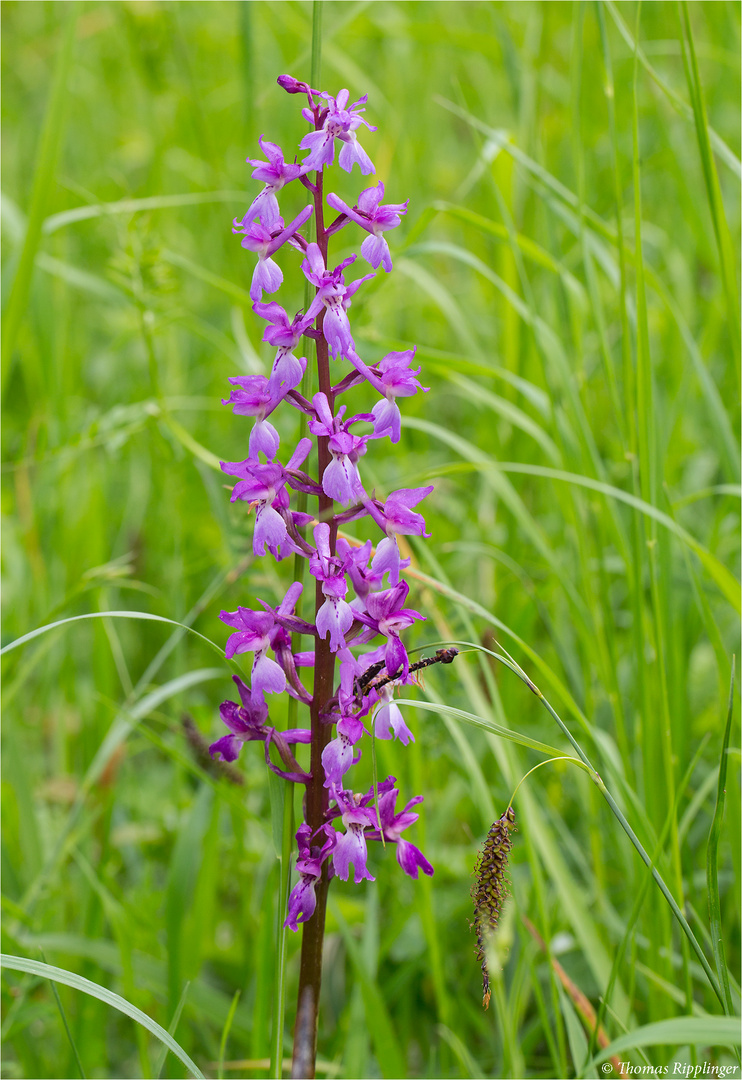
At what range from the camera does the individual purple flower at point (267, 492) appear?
128cm

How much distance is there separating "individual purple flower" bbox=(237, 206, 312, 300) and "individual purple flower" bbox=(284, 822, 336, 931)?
2.80 feet

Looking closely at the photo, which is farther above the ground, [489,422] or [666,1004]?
[489,422]

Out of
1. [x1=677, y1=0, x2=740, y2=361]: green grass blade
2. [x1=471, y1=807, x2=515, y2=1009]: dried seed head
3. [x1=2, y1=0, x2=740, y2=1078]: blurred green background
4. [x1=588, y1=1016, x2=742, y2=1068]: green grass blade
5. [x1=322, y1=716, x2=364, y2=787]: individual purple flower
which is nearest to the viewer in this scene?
[x1=588, y1=1016, x2=742, y2=1068]: green grass blade

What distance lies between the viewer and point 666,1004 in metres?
1.85

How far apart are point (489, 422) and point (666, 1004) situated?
6.42ft

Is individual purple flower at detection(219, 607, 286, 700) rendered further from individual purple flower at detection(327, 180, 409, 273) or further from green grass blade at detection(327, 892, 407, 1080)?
green grass blade at detection(327, 892, 407, 1080)

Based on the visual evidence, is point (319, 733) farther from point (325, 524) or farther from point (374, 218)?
point (374, 218)

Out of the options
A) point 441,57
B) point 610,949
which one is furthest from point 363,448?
point 441,57

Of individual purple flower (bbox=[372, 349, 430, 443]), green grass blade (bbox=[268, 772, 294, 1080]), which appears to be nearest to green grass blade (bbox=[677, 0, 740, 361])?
individual purple flower (bbox=[372, 349, 430, 443])

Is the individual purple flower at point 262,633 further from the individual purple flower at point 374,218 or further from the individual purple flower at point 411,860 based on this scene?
the individual purple flower at point 374,218

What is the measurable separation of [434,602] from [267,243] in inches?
43.4

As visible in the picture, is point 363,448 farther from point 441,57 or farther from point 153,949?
point 441,57

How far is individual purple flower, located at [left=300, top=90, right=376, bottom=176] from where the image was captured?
1247mm

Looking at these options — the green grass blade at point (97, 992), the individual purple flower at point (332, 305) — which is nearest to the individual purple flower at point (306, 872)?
A: the green grass blade at point (97, 992)
